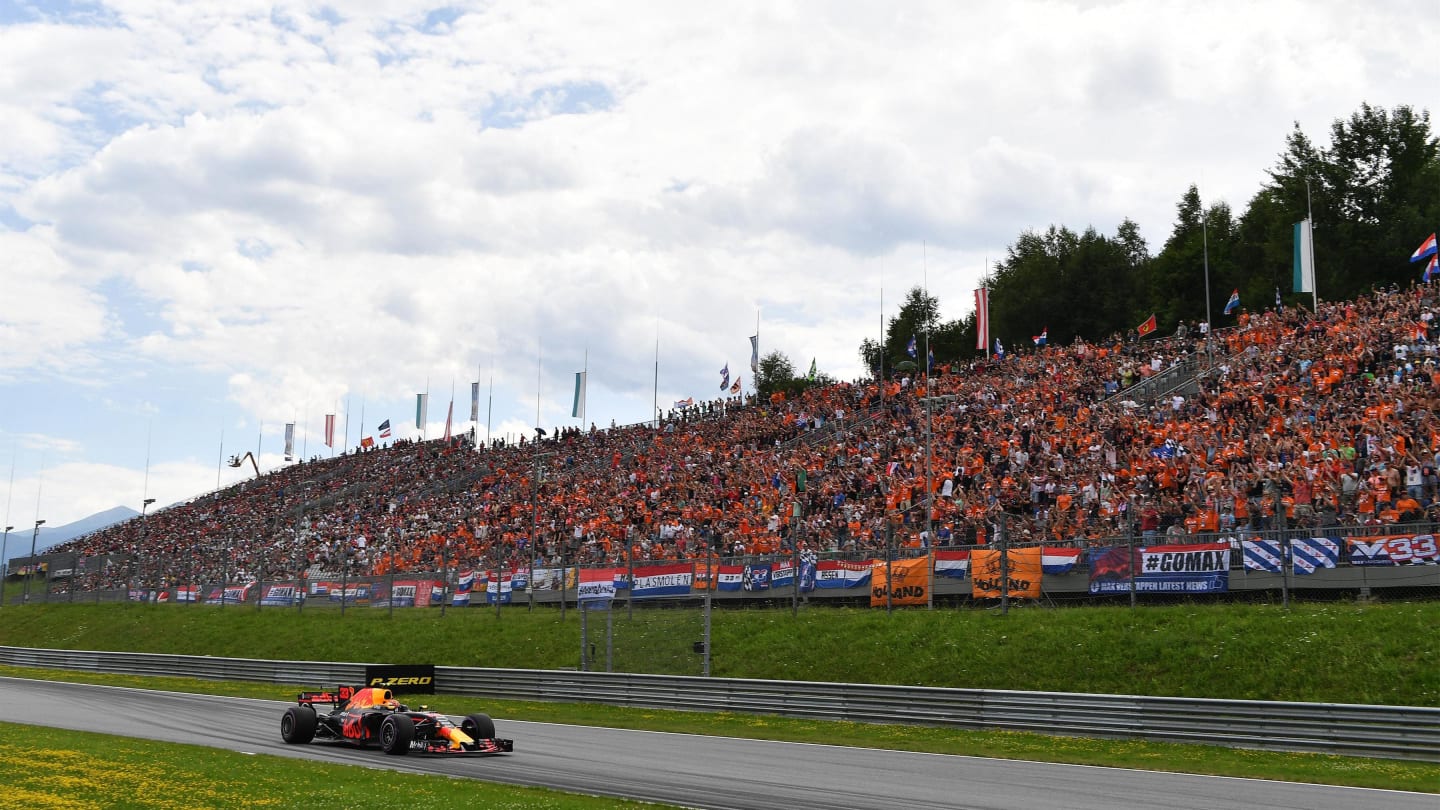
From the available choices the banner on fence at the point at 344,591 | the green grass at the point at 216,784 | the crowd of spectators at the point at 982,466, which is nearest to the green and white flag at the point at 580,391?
the crowd of spectators at the point at 982,466

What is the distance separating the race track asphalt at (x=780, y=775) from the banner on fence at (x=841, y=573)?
24.0ft

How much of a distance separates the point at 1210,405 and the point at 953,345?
48639mm

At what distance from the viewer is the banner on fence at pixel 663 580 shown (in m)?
29.6

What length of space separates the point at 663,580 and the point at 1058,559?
9.89 metres

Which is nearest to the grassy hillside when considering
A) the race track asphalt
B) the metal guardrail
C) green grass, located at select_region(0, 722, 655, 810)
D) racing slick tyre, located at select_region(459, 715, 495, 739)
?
the metal guardrail

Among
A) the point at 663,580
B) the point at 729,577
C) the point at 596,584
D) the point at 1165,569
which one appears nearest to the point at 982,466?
the point at 729,577

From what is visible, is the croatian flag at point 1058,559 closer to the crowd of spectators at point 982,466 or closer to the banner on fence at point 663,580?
the crowd of spectators at point 982,466

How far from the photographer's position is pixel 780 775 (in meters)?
15.6

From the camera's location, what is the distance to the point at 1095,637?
72.9 feet

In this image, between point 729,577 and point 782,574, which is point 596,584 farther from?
point 782,574

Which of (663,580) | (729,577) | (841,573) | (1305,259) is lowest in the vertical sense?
(663,580)

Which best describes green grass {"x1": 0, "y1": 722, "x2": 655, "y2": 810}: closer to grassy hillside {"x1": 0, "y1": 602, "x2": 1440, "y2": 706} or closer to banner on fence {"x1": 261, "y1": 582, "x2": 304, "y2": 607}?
grassy hillside {"x1": 0, "y1": 602, "x2": 1440, "y2": 706}

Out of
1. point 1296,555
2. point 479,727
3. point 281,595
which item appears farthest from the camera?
point 281,595

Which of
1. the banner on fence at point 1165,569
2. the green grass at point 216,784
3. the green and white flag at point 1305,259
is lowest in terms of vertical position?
the green grass at point 216,784
